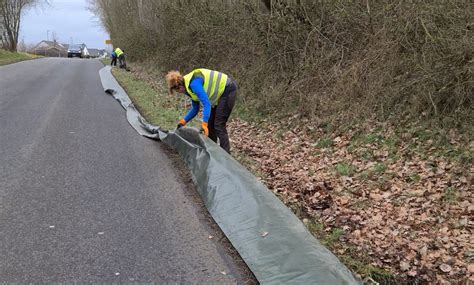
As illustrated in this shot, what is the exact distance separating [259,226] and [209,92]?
2.74 m

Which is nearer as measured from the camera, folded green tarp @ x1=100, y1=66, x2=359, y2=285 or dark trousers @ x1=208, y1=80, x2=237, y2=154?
folded green tarp @ x1=100, y1=66, x2=359, y2=285

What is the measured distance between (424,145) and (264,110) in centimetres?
483

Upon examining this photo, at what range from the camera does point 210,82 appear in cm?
596

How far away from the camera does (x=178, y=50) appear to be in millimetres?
17750

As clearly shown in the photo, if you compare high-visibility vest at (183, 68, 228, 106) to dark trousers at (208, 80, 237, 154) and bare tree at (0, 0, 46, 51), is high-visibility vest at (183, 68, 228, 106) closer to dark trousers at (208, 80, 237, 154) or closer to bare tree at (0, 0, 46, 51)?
dark trousers at (208, 80, 237, 154)

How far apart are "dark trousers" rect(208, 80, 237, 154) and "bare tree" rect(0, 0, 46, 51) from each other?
1726 inches

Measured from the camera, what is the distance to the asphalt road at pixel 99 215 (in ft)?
11.5

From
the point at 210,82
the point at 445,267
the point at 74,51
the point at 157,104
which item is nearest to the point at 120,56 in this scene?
the point at 157,104

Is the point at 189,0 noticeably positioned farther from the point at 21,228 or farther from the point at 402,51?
the point at 21,228

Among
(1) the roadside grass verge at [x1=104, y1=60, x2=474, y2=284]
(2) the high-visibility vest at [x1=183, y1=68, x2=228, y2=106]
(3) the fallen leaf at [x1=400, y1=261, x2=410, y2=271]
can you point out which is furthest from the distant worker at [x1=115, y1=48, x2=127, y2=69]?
(3) the fallen leaf at [x1=400, y1=261, x2=410, y2=271]

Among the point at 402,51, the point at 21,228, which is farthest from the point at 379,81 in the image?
the point at 21,228

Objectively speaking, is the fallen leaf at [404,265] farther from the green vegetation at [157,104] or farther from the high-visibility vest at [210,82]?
the green vegetation at [157,104]

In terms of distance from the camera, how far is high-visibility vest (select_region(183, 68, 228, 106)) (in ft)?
19.2

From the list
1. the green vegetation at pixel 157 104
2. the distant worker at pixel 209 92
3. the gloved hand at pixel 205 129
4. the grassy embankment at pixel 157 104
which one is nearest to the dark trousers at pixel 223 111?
the distant worker at pixel 209 92
